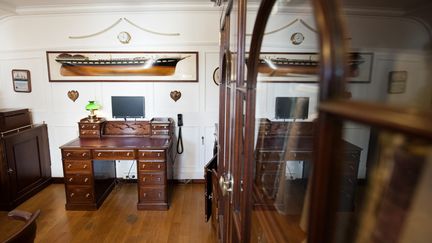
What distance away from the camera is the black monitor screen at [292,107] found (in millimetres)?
522

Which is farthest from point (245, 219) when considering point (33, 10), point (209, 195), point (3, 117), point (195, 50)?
point (33, 10)

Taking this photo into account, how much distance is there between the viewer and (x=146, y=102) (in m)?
3.52

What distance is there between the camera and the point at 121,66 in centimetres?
339

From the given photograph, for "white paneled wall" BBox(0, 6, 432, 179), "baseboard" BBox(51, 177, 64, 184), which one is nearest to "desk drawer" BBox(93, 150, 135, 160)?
"white paneled wall" BBox(0, 6, 432, 179)

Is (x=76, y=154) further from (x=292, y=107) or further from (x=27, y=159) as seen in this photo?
(x=292, y=107)

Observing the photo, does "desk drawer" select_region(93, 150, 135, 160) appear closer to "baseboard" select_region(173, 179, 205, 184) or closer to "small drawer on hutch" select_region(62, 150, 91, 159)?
"small drawer on hutch" select_region(62, 150, 91, 159)

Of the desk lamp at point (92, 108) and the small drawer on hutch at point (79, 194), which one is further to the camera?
the desk lamp at point (92, 108)

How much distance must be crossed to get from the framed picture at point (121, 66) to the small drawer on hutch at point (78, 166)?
49.2 inches

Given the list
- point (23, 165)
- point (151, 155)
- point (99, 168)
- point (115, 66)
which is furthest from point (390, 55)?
point (23, 165)

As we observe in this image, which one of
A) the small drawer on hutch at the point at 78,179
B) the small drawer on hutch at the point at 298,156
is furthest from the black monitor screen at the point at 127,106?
the small drawer on hutch at the point at 298,156

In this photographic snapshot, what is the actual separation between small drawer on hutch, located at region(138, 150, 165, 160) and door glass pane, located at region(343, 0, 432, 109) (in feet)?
8.99

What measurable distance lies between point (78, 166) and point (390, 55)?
10.8ft

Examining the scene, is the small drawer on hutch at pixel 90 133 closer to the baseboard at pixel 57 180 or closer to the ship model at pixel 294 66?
the baseboard at pixel 57 180

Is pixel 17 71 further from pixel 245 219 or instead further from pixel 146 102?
pixel 245 219
